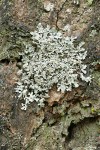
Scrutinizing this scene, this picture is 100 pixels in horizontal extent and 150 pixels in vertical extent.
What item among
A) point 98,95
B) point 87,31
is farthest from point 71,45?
point 98,95

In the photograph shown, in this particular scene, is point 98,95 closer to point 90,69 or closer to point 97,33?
point 90,69

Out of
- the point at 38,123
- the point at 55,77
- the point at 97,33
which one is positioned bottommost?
the point at 38,123

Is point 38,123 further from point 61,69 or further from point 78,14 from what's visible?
point 78,14

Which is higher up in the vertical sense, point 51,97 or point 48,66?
point 48,66

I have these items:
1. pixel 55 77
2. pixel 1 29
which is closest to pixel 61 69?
pixel 55 77

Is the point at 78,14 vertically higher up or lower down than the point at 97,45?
higher up

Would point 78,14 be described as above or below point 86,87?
above
